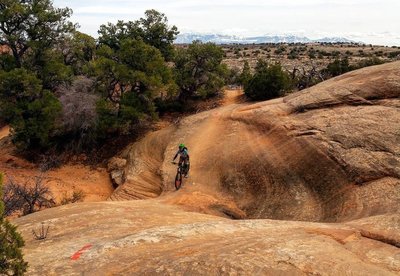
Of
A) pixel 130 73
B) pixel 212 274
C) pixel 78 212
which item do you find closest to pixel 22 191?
pixel 78 212

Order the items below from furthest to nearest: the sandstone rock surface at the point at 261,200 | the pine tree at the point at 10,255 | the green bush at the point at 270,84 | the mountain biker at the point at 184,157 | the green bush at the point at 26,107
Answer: the green bush at the point at 270,84, the green bush at the point at 26,107, the mountain biker at the point at 184,157, the sandstone rock surface at the point at 261,200, the pine tree at the point at 10,255

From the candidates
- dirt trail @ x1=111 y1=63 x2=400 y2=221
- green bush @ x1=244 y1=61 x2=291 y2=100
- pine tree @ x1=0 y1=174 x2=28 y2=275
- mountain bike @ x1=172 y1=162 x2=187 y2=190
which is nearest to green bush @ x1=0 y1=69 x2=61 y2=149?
dirt trail @ x1=111 y1=63 x2=400 y2=221

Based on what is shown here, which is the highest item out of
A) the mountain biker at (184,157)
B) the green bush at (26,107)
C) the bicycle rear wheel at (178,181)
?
the green bush at (26,107)

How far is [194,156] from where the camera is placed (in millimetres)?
20547

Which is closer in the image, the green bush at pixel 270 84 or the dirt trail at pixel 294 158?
the dirt trail at pixel 294 158

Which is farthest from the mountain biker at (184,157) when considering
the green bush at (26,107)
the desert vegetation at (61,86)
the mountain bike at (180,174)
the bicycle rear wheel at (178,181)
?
the green bush at (26,107)

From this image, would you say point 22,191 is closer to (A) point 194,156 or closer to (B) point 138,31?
(A) point 194,156

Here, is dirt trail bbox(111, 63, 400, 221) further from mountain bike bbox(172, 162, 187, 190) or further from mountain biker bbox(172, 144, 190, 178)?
mountain biker bbox(172, 144, 190, 178)

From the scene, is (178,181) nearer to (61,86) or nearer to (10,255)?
(10,255)

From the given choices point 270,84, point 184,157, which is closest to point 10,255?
point 184,157

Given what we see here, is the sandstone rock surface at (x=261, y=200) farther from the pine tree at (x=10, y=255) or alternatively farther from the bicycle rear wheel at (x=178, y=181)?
the pine tree at (x=10, y=255)

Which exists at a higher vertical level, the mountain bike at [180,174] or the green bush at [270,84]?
the green bush at [270,84]

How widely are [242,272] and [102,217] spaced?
6.24m

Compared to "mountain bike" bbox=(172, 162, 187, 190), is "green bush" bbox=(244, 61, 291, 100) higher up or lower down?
higher up
